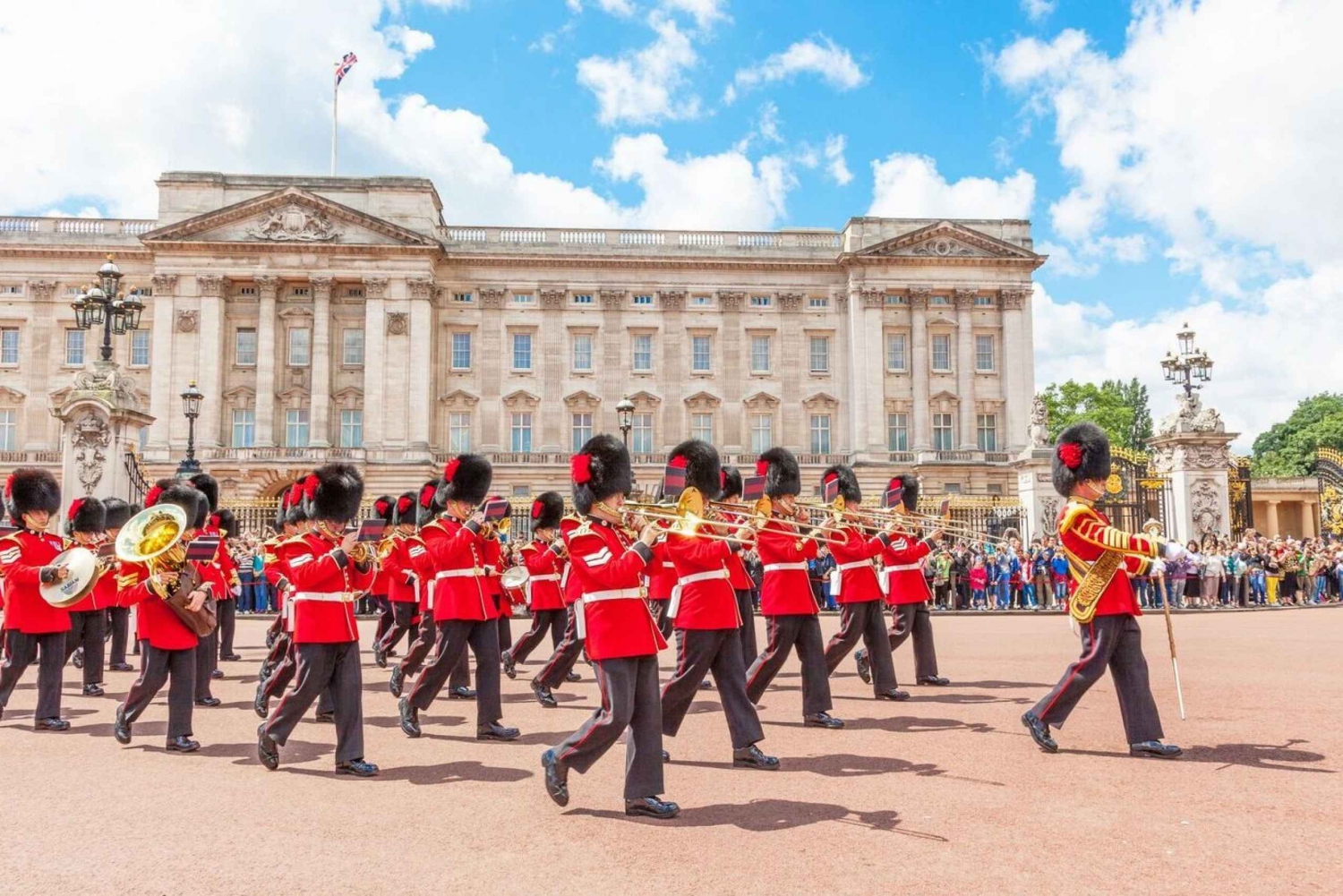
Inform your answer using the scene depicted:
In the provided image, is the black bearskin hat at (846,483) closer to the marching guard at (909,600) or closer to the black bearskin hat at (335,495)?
the marching guard at (909,600)

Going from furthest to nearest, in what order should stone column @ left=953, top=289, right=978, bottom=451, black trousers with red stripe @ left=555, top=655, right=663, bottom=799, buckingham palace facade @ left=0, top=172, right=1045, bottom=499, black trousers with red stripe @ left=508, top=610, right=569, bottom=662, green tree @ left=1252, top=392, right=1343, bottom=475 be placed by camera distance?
green tree @ left=1252, top=392, right=1343, bottom=475 → stone column @ left=953, top=289, right=978, bottom=451 → buckingham palace facade @ left=0, top=172, right=1045, bottom=499 → black trousers with red stripe @ left=508, top=610, right=569, bottom=662 → black trousers with red stripe @ left=555, top=655, right=663, bottom=799

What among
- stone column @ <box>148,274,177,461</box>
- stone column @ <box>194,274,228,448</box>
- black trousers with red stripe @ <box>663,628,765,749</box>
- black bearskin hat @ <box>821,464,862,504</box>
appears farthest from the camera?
stone column @ <box>194,274,228,448</box>

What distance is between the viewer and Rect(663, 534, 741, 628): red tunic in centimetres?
674

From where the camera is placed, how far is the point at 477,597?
8.14 meters

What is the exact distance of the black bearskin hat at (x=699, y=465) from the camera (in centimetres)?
747

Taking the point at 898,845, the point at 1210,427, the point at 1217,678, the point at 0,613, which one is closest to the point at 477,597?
the point at 898,845

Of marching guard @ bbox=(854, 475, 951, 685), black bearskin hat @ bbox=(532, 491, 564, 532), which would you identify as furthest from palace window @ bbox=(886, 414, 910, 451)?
marching guard @ bbox=(854, 475, 951, 685)

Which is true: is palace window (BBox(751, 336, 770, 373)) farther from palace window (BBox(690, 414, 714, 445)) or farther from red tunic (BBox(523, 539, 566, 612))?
red tunic (BBox(523, 539, 566, 612))

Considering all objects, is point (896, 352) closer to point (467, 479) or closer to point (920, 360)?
point (920, 360)

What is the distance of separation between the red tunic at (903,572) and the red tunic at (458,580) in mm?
3886

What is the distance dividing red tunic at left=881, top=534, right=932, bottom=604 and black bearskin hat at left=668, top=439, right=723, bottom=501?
10.8 feet

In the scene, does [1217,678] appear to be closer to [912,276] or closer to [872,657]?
[872,657]

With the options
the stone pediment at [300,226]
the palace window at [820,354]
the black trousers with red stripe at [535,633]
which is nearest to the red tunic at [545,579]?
the black trousers with red stripe at [535,633]

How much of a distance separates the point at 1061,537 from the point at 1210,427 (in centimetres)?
1682
